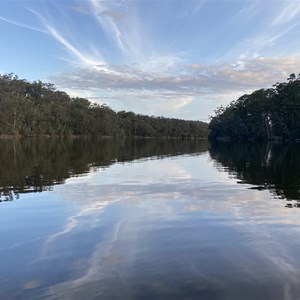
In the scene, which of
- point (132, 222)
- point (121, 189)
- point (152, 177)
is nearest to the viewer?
point (132, 222)

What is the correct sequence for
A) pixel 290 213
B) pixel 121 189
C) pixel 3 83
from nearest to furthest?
pixel 290 213
pixel 121 189
pixel 3 83

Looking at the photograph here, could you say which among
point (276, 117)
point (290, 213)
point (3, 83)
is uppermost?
point (3, 83)

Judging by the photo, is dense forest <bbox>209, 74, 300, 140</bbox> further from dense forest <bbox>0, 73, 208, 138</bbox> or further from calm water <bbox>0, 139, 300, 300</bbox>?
calm water <bbox>0, 139, 300, 300</bbox>

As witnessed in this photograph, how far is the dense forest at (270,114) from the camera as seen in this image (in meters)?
108

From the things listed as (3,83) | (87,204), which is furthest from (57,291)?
(3,83)

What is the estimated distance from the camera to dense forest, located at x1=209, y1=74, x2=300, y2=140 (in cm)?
10831

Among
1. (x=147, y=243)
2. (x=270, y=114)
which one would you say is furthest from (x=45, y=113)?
(x=147, y=243)

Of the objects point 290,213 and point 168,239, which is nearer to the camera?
point 168,239

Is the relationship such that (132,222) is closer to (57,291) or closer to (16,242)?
(16,242)

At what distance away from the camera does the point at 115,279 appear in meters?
6.31

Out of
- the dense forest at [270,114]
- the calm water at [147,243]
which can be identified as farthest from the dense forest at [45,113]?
the calm water at [147,243]

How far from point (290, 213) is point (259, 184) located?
6.94m

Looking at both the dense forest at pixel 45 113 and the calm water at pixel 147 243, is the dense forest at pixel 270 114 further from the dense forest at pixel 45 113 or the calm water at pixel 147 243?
the calm water at pixel 147 243

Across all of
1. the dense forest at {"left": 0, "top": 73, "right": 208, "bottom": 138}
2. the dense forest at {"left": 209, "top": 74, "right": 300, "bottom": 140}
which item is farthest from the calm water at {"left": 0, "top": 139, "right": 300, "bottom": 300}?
the dense forest at {"left": 0, "top": 73, "right": 208, "bottom": 138}
